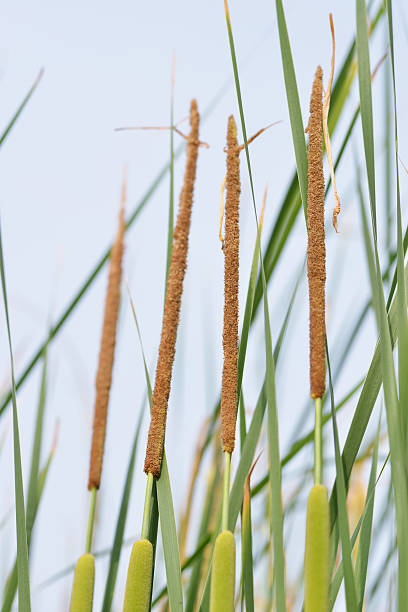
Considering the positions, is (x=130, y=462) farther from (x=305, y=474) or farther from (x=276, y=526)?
(x=305, y=474)

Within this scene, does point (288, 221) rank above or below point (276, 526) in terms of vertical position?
above

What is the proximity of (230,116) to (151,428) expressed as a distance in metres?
0.22

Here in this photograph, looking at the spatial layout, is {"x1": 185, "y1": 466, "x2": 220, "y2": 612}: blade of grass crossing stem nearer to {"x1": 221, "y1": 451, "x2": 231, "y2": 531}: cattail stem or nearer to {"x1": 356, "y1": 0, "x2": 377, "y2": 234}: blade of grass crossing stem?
{"x1": 221, "y1": 451, "x2": 231, "y2": 531}: cattail stem

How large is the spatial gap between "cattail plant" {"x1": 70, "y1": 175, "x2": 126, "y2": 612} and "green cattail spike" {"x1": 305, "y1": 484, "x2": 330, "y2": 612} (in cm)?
15

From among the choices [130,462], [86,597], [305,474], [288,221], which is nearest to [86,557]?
[86,597]

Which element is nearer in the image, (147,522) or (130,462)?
(147,522)

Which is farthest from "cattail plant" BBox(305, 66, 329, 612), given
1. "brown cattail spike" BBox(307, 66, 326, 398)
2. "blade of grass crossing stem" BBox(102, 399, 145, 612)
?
"blade of grass crossing stem" BBox(102, 399, 145, 612)

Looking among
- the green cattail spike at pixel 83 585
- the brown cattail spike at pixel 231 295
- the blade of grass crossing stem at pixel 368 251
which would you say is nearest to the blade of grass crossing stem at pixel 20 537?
the green cattail spike at pixel 83 585

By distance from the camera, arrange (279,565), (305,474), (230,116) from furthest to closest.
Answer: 1. (305,474)
2. (230,116)
3. (279,565)

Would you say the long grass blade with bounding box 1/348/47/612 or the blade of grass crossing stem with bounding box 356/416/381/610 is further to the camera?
the long grass blade with bounding box 1/348/47/612

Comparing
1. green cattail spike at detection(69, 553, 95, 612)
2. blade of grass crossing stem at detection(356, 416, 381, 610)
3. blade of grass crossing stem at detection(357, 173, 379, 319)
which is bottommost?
green cattail spike at detection(69, 553, 95, 612)

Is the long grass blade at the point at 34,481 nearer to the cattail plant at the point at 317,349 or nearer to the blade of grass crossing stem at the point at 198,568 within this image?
the blade of grass crossing stem at the point at 198,568

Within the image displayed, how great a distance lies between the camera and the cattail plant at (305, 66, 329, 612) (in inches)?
14.5

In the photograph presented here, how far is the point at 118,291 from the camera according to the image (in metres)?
0.52
